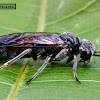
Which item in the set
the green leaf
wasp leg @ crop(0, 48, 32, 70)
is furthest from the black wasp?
the green leaf

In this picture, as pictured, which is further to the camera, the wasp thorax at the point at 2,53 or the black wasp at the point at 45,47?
the wasp thorax at the point at 2,53

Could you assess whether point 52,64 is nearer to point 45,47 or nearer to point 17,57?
point 45,47

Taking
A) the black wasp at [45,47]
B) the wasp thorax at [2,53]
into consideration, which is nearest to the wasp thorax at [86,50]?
the black wasp at [45,47]

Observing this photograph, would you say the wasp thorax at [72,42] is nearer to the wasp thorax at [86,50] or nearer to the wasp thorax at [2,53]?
the wasp thorax at [86,50]

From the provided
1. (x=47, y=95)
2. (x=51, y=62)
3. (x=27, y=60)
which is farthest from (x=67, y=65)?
(x=47, y=95)

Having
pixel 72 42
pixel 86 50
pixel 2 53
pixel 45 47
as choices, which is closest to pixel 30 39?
pixel 45 47
